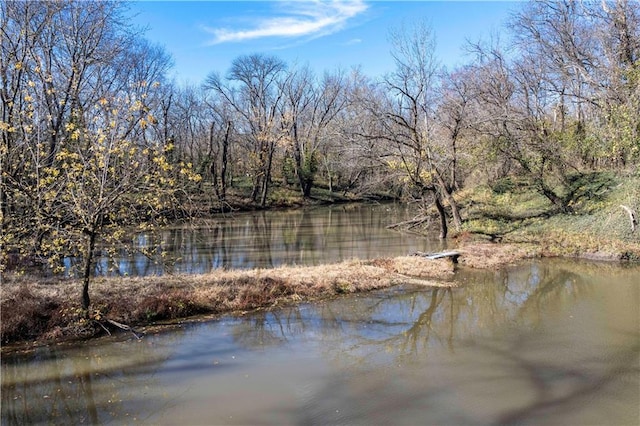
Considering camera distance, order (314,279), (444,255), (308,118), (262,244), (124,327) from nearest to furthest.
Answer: (124,327), (314,279), (444,255), (262,244), (308,118)

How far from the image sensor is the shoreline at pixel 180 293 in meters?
9.29

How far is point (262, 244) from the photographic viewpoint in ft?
69.9

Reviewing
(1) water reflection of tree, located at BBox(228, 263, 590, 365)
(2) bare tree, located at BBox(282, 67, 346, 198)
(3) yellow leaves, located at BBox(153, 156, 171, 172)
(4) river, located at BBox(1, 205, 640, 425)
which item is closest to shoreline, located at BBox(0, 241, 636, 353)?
(4) river, located at BBox(1, 205, 640, 425)

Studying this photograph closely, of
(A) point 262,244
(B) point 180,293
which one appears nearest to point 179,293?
(B) point 180,293

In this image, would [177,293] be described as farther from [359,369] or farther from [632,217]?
[632,217]

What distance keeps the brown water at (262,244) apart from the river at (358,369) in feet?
8.16

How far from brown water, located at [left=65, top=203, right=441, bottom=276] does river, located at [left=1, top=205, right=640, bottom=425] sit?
2488 millimetres

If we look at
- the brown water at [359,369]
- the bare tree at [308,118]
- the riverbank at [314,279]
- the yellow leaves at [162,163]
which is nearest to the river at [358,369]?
the brown water at [359,369]

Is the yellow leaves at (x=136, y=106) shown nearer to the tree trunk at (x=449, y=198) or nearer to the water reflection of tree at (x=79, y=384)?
the water reflection of tree at (x=79, y=384)

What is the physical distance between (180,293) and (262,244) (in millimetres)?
10209

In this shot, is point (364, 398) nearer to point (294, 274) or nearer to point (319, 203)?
point (294, 274)

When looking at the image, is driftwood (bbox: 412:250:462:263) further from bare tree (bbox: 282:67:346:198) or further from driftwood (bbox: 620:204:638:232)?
bare tree (bbox: 282:67:346:198)

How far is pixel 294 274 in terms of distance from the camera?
43.7 feet

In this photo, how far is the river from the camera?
650 cm
